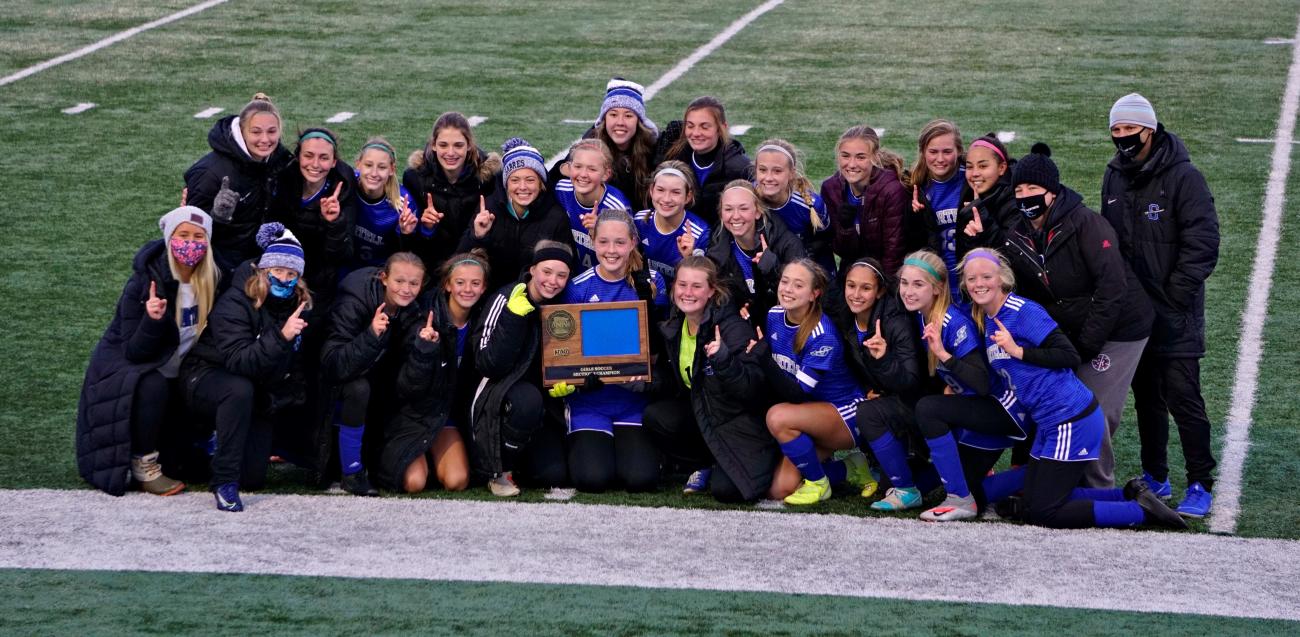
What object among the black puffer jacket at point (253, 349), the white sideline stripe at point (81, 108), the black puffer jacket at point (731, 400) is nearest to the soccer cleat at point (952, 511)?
the black puffer jacket at point (731, 400)

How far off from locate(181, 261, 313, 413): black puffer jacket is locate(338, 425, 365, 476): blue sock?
238mm

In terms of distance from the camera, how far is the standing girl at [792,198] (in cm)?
779

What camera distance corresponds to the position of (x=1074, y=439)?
693 cm

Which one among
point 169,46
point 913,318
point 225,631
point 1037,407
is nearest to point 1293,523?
point 1037,407

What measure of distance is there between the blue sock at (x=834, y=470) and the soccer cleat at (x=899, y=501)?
0.31m

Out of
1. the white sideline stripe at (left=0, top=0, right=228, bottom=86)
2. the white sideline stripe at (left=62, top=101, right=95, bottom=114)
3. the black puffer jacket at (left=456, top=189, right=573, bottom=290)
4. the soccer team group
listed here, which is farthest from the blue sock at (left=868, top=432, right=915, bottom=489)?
the white sideline stripe at (left=0, top=0, right=228, bottom=86)

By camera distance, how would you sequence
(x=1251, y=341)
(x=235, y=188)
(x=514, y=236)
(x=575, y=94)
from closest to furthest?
(x=235, y=188) → (x=514, y=236) → (x=1251, y=341) → (x=575, y=94)

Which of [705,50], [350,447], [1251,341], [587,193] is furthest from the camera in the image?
[705,50]

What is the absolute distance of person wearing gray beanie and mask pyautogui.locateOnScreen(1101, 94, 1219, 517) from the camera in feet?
23.3

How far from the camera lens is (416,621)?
5.89m

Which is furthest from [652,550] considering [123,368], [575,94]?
[575,94]

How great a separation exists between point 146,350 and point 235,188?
0.90 m

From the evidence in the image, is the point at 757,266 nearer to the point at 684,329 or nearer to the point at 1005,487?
the point at 684,329

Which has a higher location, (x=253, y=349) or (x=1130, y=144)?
(x=1130, y=144)
